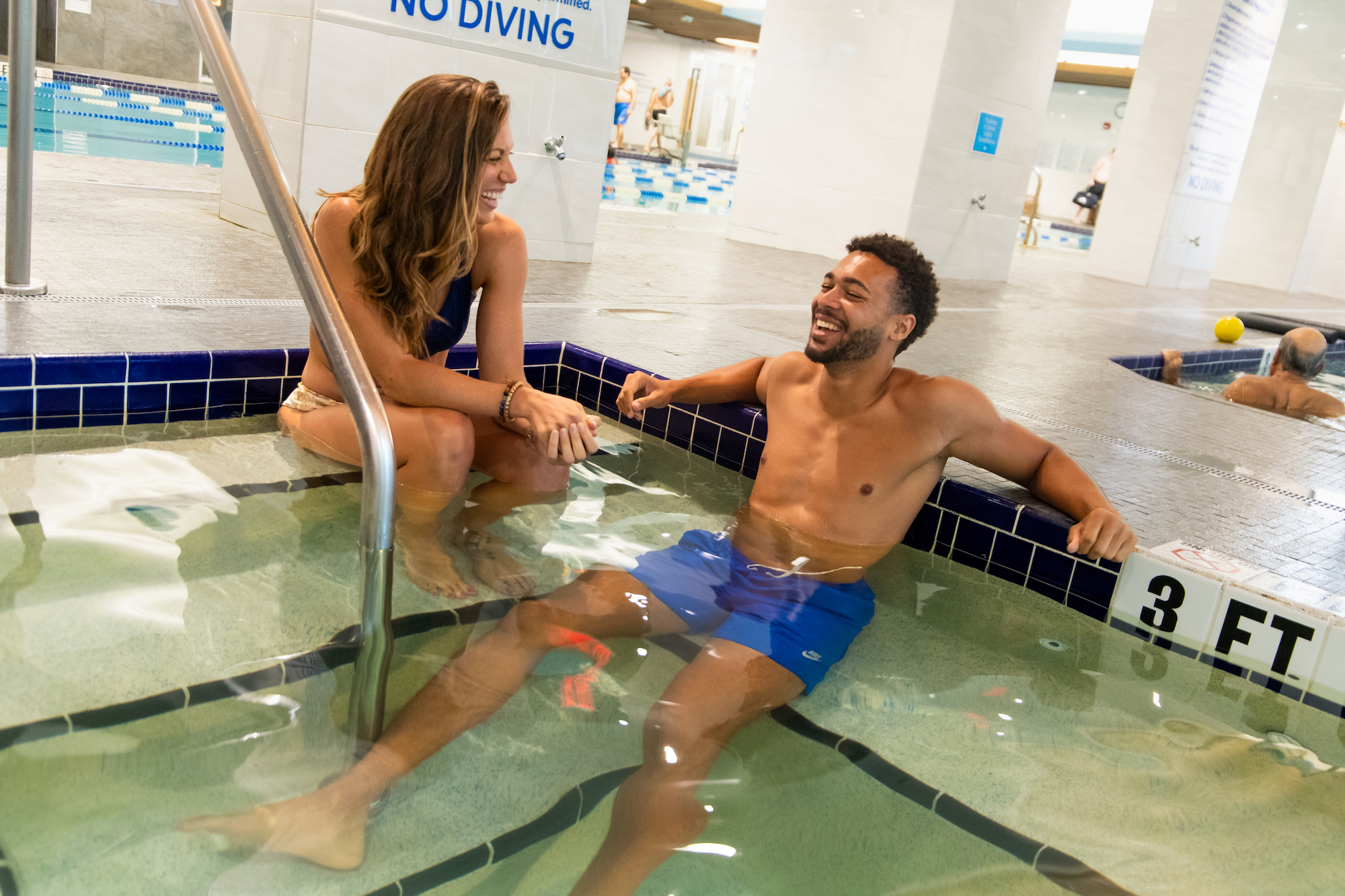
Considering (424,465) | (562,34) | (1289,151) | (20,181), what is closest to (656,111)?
(1289,151)

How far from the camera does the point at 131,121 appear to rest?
13.0 m

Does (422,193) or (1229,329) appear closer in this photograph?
(422,193)

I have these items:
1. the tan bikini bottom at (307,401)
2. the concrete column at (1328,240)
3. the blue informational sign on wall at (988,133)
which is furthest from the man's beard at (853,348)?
the concrete column at (1328,240)

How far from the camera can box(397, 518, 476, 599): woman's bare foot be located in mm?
2182

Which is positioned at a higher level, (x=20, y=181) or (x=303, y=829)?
(x=20, y=181)

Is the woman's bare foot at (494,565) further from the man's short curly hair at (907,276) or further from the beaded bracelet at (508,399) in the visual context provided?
the man's short curly hair at (907,276)

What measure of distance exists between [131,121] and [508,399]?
513 inches

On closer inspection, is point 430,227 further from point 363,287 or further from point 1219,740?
point 1219,740

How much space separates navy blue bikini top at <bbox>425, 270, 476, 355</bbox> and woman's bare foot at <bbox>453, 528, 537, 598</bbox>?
0.46 metres

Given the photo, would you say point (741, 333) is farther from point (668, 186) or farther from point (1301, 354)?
point (668, 186)

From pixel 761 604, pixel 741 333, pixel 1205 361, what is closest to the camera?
pixel 761 604

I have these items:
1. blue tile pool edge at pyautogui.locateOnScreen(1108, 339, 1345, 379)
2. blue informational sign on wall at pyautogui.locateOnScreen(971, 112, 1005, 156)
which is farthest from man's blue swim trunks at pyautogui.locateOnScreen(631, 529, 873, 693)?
blue informational sign on wall at pyautogui.locateOnScreen(971, 112, 1005, 156)

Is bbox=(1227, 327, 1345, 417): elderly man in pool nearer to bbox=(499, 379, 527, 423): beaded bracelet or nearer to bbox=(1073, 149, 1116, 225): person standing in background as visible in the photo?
bbox=(499, 379, 527, 423): beaded bracelet

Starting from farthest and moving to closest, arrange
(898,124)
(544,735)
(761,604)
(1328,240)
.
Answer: (1328,240), (898,124), (761,604), (544,735)
